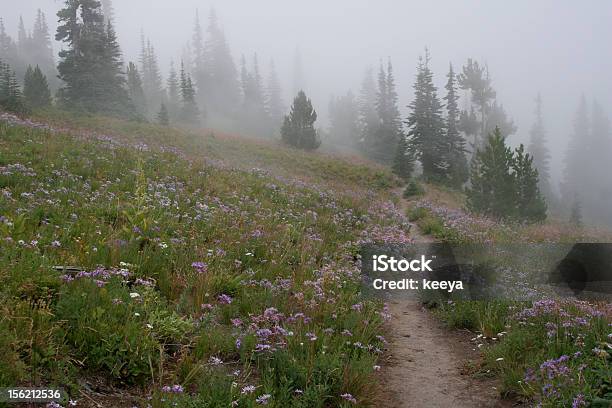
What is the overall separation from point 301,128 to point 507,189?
1210 inches

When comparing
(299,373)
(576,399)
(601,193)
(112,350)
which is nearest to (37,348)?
(112,350)

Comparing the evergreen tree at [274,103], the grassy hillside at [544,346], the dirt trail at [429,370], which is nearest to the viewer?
the grassy hillside at [544,346]

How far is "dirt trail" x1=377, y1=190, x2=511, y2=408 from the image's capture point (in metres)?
4.94

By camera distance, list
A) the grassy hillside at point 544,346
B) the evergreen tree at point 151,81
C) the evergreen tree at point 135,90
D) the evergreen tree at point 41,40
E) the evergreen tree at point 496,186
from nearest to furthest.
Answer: the grassy hillside at point 544,346 → the evergreen tree at point 496,186 → the evergreen tree at point 135,90 → the evergreen tree at point 151,81 → the evergreen tree at point 41,40

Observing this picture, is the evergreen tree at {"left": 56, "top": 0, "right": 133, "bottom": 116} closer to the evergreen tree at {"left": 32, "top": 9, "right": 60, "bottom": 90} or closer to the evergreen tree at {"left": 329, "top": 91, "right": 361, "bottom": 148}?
the evergreen tree at {"left": 329, "top": 91, "right": 361, "bottom": 148}

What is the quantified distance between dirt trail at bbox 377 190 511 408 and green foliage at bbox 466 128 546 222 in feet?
50.6

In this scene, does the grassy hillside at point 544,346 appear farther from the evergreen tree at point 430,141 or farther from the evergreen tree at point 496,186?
the evergreen tree at point 430,141

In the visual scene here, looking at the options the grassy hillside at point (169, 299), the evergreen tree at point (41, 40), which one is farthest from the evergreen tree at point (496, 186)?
the evergreen tree at point (41, 40)

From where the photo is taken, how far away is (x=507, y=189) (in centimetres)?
2156

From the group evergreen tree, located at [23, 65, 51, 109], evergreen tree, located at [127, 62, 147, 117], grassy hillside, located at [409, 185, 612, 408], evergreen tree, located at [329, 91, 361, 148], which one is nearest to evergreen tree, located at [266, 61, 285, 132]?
evergreen tree, located at [329, 91, 361, 148]

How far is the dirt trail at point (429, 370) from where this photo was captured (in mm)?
4938

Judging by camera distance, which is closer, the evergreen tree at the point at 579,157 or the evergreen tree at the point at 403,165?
the evergreen tree at the point at 403,165

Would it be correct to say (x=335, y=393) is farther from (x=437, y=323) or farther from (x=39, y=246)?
(x=39, y=246)

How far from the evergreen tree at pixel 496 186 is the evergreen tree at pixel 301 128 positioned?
27506 millimetres
